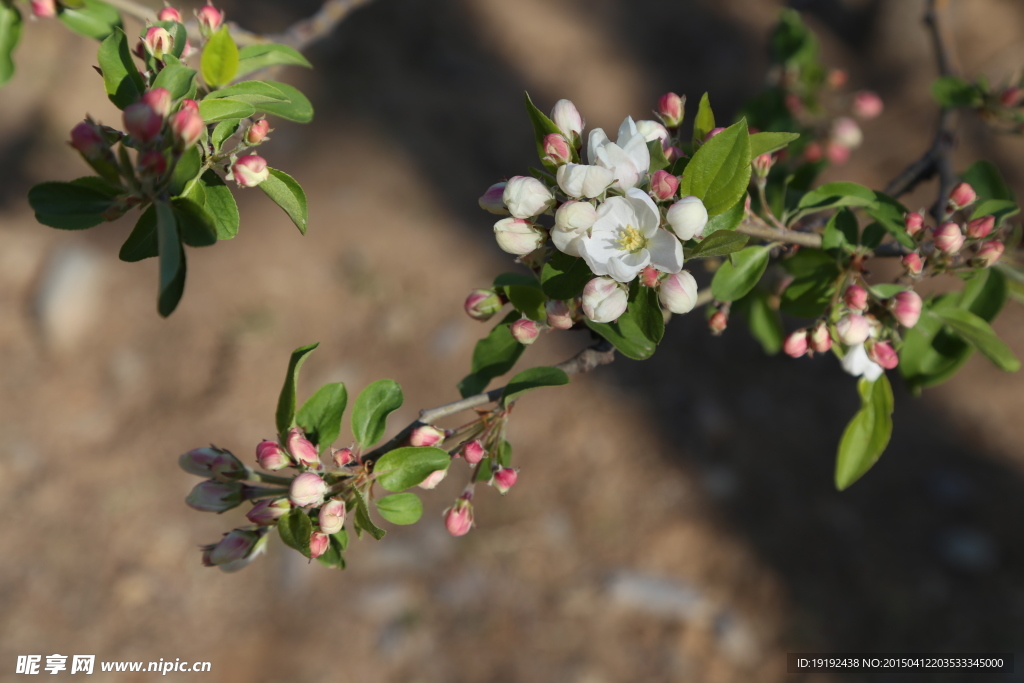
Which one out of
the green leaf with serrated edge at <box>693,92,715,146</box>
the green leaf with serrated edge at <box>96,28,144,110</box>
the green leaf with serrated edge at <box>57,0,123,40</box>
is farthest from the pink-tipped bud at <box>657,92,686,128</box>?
the green leaf with serrated edge at <box>57,0,123,40</box>

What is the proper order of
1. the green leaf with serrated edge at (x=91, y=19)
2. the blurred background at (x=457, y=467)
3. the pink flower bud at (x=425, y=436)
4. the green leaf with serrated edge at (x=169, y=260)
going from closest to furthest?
1. the green leaf with serrated edge at (x=169, y=260)
2. the pink flower bud at (x=425, y=436)
3. the green leaf with serrated edge at (x=91, y=19)
4. the blurred background at (x=457, y=467)

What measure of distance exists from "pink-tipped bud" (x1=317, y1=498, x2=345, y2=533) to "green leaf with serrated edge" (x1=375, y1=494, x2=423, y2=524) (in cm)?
9

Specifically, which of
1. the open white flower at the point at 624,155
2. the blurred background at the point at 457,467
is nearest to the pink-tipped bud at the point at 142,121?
the open white flower at the point at 624,155

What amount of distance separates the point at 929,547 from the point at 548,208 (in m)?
3.16

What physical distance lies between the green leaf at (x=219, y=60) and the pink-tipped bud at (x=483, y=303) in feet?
1.97

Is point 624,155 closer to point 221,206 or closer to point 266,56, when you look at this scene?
point 221,206

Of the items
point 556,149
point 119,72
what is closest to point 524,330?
point 556,149

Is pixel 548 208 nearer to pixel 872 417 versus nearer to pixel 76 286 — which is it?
pixel 872 417

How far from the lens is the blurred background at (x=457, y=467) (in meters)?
3.15

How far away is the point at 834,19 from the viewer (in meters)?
5.50

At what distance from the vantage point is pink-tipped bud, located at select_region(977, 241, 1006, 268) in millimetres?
1243

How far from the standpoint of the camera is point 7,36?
162cm

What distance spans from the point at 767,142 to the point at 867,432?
0.66 metres

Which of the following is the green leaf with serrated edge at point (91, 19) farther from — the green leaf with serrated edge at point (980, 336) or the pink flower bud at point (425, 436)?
the green leaf with serrated edge at point (980, 336)
